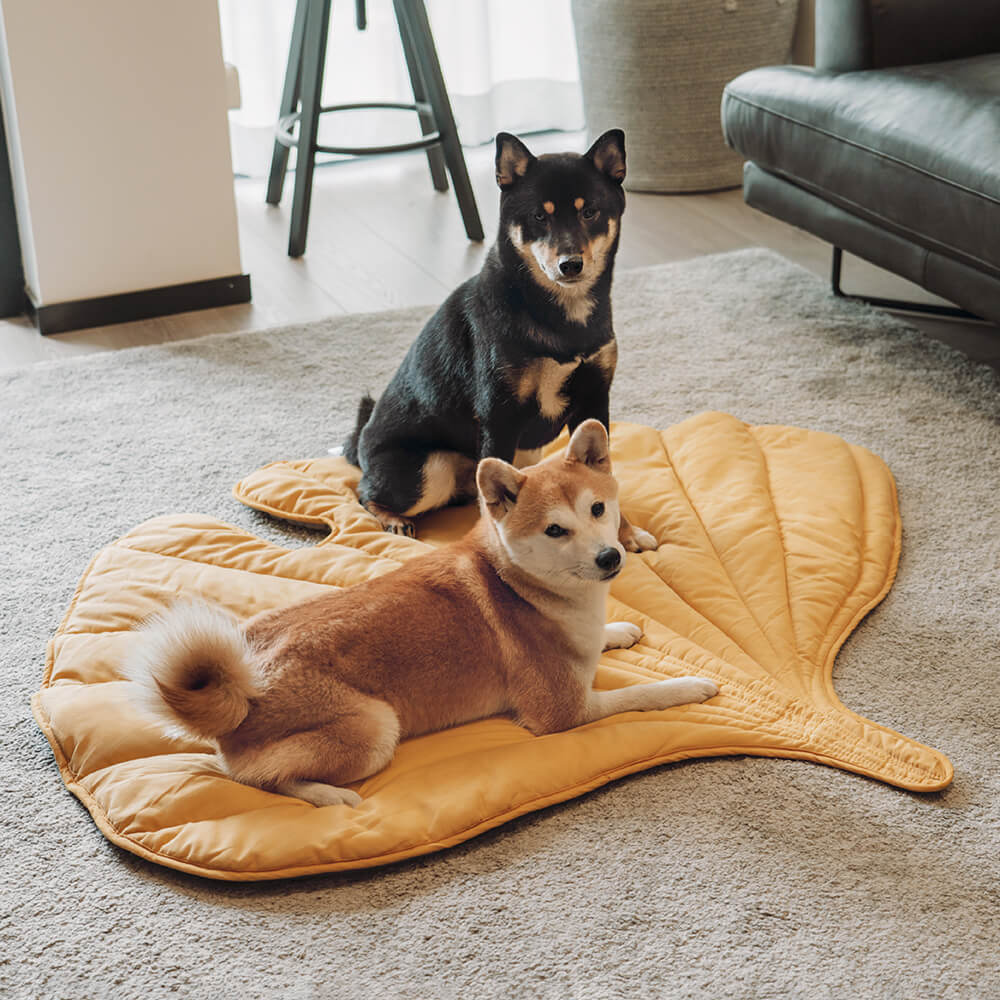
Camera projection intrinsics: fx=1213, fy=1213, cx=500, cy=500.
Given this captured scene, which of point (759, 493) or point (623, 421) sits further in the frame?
point (623, 421)

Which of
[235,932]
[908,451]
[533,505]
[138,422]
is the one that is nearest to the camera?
[235,932]

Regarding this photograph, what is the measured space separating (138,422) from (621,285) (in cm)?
138

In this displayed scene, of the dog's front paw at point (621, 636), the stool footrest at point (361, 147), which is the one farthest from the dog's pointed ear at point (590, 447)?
the stool footrest at point (361, 147)

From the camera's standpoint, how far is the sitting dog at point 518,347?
2010 millimetres

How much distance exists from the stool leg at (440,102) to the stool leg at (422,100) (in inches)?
1.6

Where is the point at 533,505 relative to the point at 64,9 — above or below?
below

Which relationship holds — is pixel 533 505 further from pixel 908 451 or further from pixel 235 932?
pixel 908 451

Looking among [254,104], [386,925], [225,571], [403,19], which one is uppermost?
[403,19]

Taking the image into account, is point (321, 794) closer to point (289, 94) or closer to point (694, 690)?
point (694, 690)

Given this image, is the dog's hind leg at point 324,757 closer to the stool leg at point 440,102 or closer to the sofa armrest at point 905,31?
the sofa armrest at point 905,31

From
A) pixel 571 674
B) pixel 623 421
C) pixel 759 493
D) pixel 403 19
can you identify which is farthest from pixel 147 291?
pixel 571 674

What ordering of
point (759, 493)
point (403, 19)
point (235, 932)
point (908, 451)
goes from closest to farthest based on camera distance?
point (235, 932) < point (759, 493) < point (908, 451) < point (403, 19)

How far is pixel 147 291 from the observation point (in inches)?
130

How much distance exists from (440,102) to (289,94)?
51 centimetres
